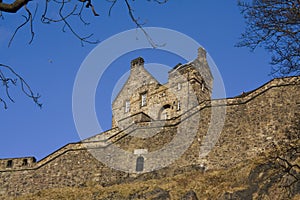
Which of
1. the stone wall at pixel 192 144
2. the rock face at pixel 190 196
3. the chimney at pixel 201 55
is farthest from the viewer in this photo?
the chimney at pixel 201 55

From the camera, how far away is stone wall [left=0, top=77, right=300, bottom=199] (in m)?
22.4

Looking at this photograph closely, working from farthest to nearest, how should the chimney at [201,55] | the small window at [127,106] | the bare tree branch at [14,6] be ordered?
1. the small window at [127,106]
2. the chimney at [201,55]
3. the bare tree branch at [14,6]

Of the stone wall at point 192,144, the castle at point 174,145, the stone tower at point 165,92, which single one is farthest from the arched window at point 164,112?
the stone wall at point 192,144

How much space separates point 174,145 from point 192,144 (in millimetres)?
880

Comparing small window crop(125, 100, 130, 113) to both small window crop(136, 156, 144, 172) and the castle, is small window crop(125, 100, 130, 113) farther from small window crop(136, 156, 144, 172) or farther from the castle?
small window crop(136, 156, 144, 172)

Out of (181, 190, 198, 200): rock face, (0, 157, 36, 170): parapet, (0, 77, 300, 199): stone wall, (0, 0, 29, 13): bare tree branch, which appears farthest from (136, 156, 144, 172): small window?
(0, 0, 29, 13): bare tree branch

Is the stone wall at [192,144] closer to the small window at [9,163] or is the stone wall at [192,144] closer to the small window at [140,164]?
the small window at [9,163]

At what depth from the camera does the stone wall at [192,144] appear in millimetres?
22422

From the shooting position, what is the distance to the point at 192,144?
23484 mm

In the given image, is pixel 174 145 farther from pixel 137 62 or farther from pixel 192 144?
pixel 137 62

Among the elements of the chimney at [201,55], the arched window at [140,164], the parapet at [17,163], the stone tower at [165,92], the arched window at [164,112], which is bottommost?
the arched window at [140,164]

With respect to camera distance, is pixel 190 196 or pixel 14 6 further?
pixel 190 196

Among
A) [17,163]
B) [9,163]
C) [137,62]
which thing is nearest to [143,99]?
[137,62]

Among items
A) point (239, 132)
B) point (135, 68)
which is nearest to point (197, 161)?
point (239, 132)
